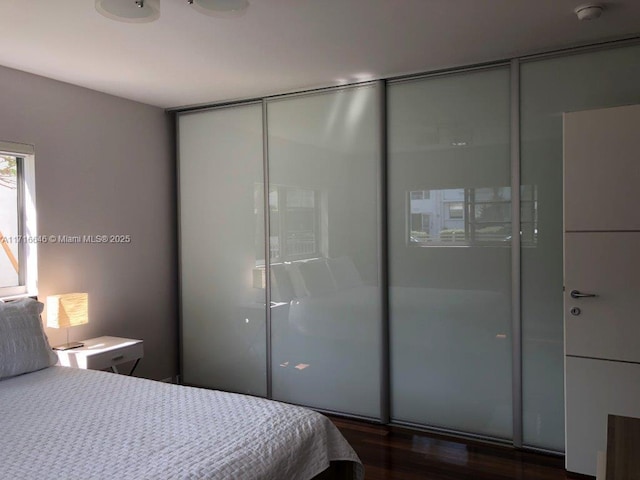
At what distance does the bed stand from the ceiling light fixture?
1717 millimetres

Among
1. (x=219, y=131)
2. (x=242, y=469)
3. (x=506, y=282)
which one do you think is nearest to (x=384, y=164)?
(x=506, y=282)

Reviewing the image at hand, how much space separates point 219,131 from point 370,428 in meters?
2.60

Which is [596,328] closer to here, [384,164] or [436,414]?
[436,414]

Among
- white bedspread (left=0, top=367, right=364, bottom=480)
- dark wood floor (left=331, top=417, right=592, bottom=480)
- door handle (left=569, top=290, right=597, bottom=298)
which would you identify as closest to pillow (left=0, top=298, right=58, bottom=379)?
white bedspread (left=0, top=367, right=364, bottom=480)

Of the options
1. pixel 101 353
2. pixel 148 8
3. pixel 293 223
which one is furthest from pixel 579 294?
pixel 101 353

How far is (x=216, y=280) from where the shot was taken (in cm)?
440

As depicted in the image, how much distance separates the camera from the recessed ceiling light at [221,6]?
7.24ft

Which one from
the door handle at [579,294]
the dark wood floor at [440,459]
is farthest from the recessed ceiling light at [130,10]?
the dark wood floor at [440,459]

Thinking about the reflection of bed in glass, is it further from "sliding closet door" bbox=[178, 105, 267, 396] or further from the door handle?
the door handle

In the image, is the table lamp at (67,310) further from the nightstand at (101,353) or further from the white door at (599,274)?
the white door at (599,274)

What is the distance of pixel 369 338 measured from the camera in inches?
147

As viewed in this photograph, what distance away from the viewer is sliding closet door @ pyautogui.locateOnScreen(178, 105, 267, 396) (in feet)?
13.8

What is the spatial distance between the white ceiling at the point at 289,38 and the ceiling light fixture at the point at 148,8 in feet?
0.52

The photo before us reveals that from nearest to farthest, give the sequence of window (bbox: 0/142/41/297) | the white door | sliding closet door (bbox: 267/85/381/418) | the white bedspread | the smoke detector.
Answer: the white bedspread < the smoke detector < the white door < window (bbox: 0/142/41/297) < sliding closet door (bbox: 267/85/381/418)
